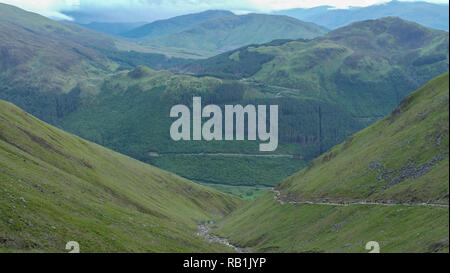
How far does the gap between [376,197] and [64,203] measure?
8047cm

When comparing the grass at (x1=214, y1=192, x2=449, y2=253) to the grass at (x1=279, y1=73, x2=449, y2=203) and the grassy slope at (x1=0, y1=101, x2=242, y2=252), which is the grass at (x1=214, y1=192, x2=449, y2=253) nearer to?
the grass at (x1=279, y1=73, x2=449, y2=203)

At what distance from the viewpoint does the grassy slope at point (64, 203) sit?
7681 cm

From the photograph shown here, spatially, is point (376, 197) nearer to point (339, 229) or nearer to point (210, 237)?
point (339, 229)

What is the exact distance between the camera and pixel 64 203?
332ft

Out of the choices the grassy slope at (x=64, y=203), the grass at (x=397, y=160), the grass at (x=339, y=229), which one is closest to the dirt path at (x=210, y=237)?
the grass at (x=339, y=229)

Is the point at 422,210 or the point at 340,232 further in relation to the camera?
the point at 340,232

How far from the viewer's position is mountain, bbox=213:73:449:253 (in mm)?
95488

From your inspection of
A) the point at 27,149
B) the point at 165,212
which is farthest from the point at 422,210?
the point at 27,149

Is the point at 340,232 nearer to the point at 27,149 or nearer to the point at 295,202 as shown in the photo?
the point at 295,202

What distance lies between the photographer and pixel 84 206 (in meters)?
109

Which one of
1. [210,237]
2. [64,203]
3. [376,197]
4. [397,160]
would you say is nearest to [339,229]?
[376,197]

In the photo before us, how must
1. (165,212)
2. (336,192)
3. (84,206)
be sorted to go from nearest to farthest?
1. (84,206)
2. (336,192)
3. (165,212)
